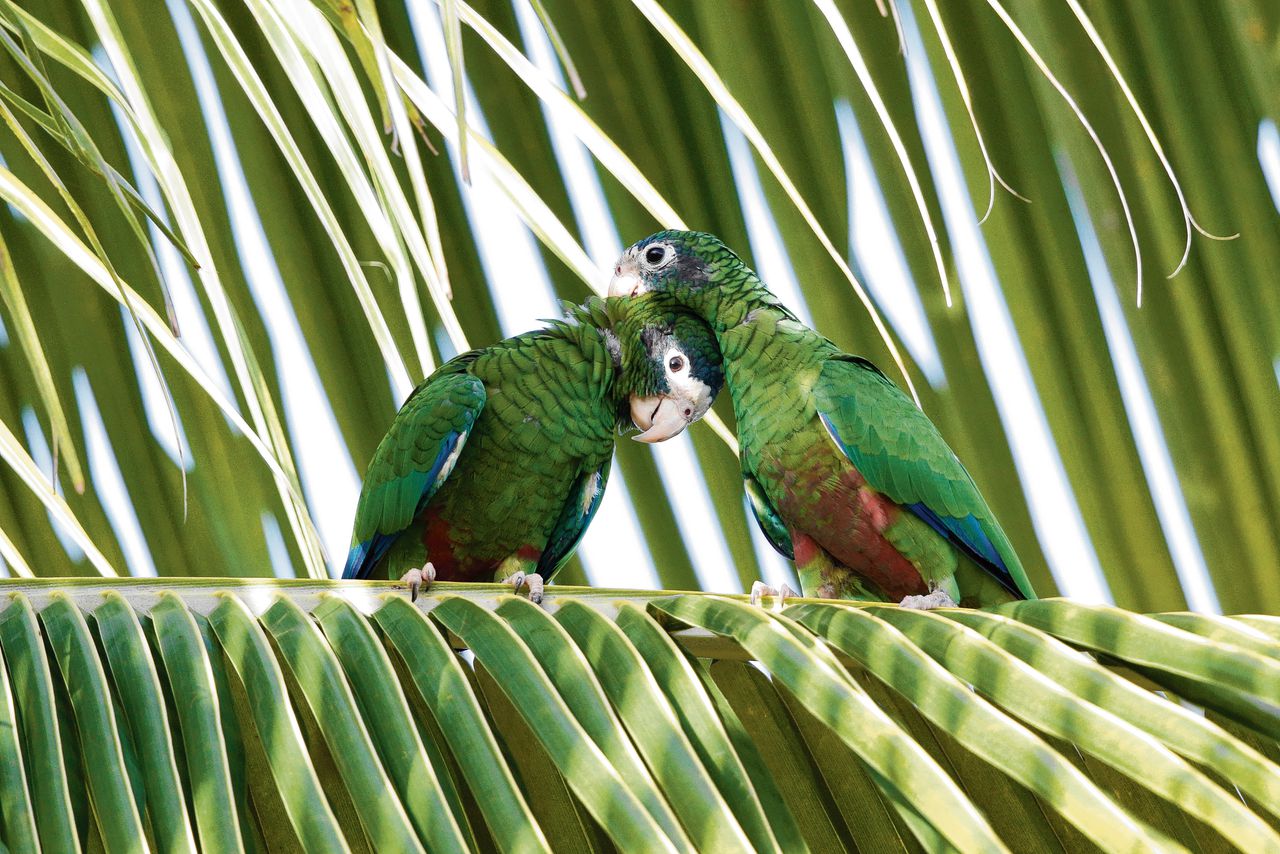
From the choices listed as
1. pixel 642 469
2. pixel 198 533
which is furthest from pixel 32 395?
pixel 642 469

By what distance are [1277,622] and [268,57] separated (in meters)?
1.69

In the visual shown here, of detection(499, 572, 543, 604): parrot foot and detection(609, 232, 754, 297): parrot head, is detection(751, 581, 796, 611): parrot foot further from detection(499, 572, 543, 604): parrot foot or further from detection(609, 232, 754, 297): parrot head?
detection(609, 232, 754, 297): parrot head

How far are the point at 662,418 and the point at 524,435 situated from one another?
268mm

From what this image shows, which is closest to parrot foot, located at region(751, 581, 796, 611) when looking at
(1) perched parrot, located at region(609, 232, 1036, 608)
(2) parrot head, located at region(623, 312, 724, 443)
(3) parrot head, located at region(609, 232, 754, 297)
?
(1) perched parrot, located at region(609, 232, 1036, 608)

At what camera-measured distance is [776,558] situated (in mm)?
2545

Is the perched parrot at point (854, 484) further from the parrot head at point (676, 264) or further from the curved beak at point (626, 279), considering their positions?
the curved beak at point (626, 279)

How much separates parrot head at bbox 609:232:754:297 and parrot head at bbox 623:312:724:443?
0.08 meters

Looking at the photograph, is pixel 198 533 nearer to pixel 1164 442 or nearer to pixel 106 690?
pixel 106 690

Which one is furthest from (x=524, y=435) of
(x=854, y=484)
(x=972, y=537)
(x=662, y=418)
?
(x=972, y=537)

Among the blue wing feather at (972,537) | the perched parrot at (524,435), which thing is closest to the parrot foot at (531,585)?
the perched parrot at (524,435)

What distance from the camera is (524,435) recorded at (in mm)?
2447

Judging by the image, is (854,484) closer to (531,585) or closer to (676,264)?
(676,264)

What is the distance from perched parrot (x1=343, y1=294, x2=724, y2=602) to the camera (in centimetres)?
234

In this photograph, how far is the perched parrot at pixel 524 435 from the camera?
7.66 feet
